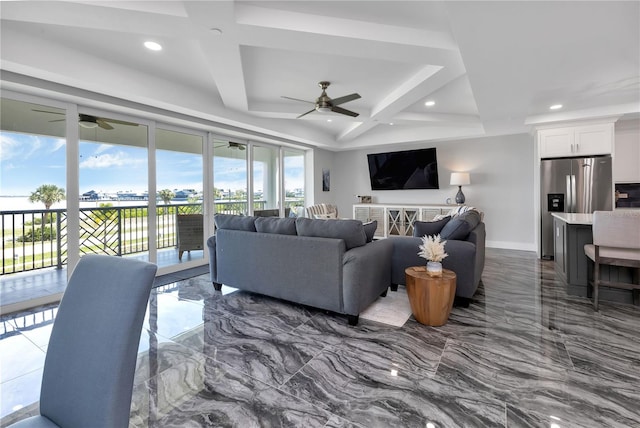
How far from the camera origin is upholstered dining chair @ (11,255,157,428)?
32.4 inches

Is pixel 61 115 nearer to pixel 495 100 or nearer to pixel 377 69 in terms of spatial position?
pixel 377 69

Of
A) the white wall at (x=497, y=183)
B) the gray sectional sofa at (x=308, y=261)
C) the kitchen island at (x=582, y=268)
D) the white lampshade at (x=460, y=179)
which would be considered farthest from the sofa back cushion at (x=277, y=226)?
the white wall at (x=497, y=183)

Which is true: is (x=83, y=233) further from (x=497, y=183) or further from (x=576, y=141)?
(x=576, y=141)

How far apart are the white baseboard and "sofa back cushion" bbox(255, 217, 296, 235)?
5.09m

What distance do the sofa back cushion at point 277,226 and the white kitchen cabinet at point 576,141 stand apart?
4.66m

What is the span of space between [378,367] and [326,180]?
6.25 metres

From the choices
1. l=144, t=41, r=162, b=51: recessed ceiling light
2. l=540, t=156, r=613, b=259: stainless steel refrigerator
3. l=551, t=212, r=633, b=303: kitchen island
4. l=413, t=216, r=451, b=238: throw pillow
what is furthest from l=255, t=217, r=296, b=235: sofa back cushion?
l=540, t=156, r=613, b=259: stainless steel refrigerator

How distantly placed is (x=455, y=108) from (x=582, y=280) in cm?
309

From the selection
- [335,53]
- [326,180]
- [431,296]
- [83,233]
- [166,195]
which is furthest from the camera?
[326,180]

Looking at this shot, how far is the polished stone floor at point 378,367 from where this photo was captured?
160 centimetres

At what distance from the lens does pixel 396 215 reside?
701cm

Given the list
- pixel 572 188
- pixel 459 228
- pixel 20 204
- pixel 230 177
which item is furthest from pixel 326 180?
pixel 20 204

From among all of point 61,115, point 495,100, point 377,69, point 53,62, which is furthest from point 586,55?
point 61,115

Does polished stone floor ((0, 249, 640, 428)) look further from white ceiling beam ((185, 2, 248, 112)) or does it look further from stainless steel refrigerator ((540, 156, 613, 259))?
white ceiling beam ((185, 2, 248, 112))
